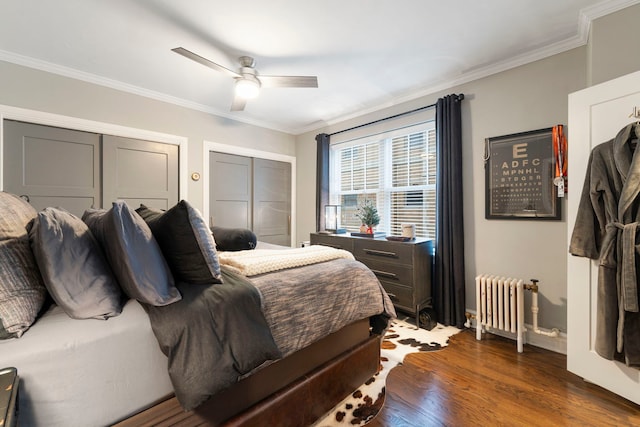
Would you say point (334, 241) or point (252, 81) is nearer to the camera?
point (252, 81)

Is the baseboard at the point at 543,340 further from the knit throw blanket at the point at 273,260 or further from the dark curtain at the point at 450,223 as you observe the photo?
the knit throw blanket at the point at 273,260

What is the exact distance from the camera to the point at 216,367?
971 mm

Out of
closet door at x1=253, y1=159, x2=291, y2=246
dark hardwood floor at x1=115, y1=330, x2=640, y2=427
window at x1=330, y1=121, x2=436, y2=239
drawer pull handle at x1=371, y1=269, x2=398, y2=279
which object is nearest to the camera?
dark hardwood floor at x1=115, y1=330, x2=640, y2=427

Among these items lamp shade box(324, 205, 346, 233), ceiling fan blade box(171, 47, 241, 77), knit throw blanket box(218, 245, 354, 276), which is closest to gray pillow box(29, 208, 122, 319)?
knit throw blanket box(218, 245, 354, 276)

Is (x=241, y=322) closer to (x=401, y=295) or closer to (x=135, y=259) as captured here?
(x=135, y=259)

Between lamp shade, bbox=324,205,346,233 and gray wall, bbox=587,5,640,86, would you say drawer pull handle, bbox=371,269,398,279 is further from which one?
gray wall, bbox=587,5,640,86

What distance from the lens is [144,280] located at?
1.00 m

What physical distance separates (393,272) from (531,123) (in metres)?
1.82

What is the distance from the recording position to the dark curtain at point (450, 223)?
2707 millimetres

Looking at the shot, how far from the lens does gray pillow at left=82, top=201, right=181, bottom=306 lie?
991mm

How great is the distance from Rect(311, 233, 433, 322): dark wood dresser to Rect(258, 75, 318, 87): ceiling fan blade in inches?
66.5

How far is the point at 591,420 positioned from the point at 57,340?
250 centimetres

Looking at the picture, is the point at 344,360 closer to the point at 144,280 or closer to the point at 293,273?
the point at 293,273

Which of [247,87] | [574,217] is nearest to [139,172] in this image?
[247,87]
